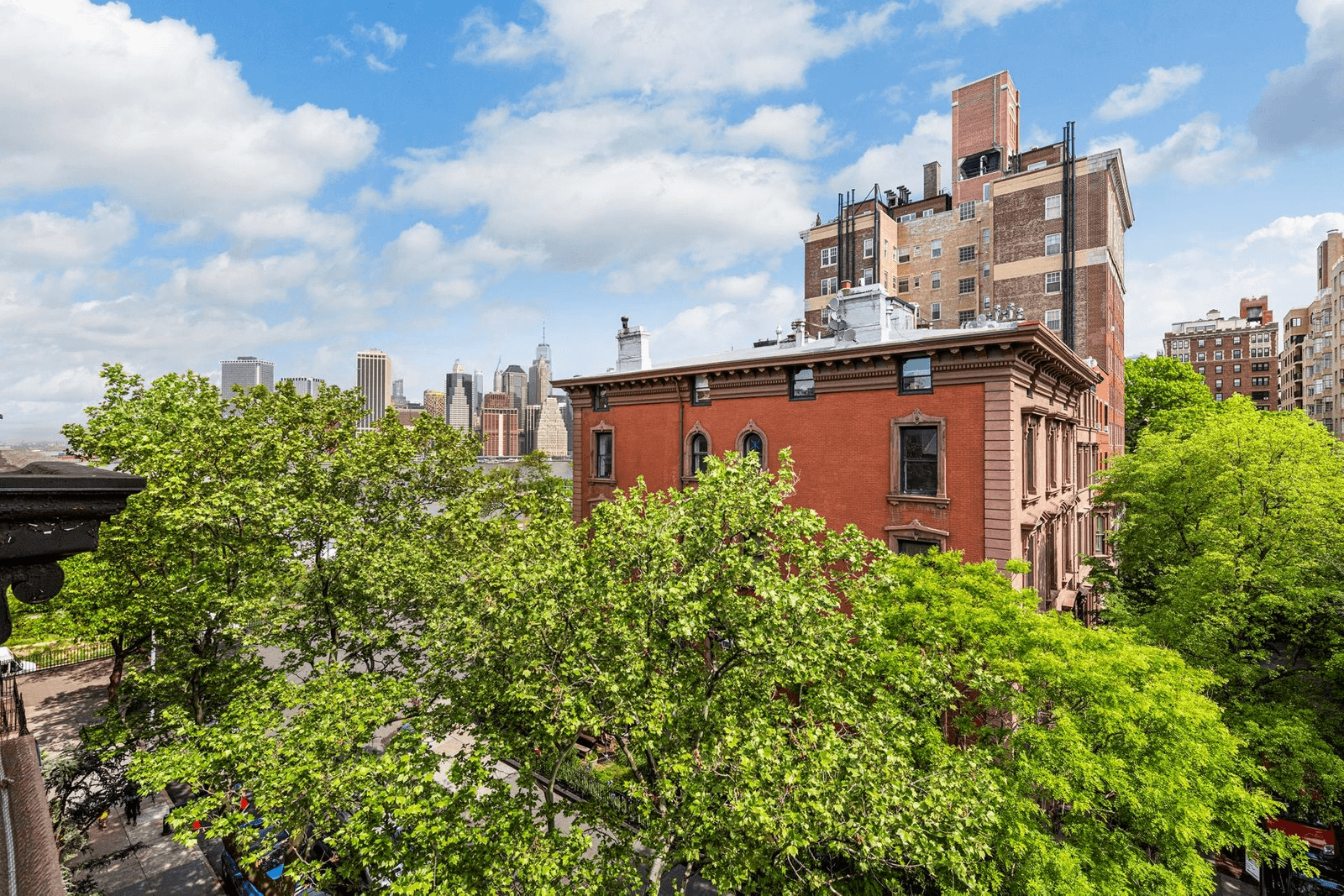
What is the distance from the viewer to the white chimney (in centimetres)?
3123

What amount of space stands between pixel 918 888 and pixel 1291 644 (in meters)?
14.4

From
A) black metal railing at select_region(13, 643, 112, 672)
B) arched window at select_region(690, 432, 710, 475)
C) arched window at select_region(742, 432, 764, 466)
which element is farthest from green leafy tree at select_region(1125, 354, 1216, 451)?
black metal railing at select_region(13, 643, 112, 672)

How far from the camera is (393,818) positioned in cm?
1080

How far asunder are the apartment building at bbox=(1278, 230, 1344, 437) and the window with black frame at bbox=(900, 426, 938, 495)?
198 ft

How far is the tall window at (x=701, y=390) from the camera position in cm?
2645

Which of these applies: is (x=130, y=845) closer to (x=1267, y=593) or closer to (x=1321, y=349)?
(x=1267, y=593)

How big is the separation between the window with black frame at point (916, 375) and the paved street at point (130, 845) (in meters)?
25.5

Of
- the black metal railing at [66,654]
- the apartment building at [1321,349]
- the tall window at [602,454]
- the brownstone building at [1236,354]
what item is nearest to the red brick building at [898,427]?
the tall window at [602,454]

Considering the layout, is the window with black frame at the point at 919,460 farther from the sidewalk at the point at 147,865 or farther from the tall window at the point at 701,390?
the sidewalk at the point at 147,865

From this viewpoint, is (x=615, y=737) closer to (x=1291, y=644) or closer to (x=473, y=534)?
(x=473, y=534)

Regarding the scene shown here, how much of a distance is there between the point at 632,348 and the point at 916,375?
15552mm

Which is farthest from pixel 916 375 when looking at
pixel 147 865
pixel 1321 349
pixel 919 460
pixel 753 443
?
pixel 1321 349

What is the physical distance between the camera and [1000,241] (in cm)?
5231

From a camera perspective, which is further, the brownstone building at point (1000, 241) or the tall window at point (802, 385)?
the brownstone building at point (1000, 241)
